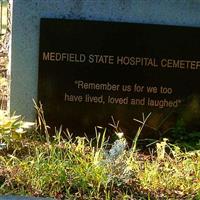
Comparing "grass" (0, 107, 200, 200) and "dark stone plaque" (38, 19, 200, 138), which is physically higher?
"dark stone plaque" (38, 19, 200, 138)

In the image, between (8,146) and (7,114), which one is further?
(7,114)

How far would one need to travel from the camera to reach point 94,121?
608 cm

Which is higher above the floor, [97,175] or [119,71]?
[119,71]

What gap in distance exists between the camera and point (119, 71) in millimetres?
5969

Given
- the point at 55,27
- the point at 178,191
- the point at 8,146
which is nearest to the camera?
the point at 178,191

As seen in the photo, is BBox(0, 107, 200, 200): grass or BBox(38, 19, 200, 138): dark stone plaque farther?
BBox(38, 19, 200, 138): dark stone plaque

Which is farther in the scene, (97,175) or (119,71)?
(119,71)

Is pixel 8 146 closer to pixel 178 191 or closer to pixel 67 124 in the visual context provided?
pixel 67 124

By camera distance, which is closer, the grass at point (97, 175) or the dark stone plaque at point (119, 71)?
the grass at point (97, 175)

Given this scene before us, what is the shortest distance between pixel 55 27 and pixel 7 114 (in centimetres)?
99

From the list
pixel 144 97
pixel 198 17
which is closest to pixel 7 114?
pixel 144 97

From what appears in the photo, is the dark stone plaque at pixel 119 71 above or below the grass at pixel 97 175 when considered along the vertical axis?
above

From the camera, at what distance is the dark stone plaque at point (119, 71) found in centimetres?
595

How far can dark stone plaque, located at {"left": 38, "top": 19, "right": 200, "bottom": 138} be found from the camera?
5.95 m
